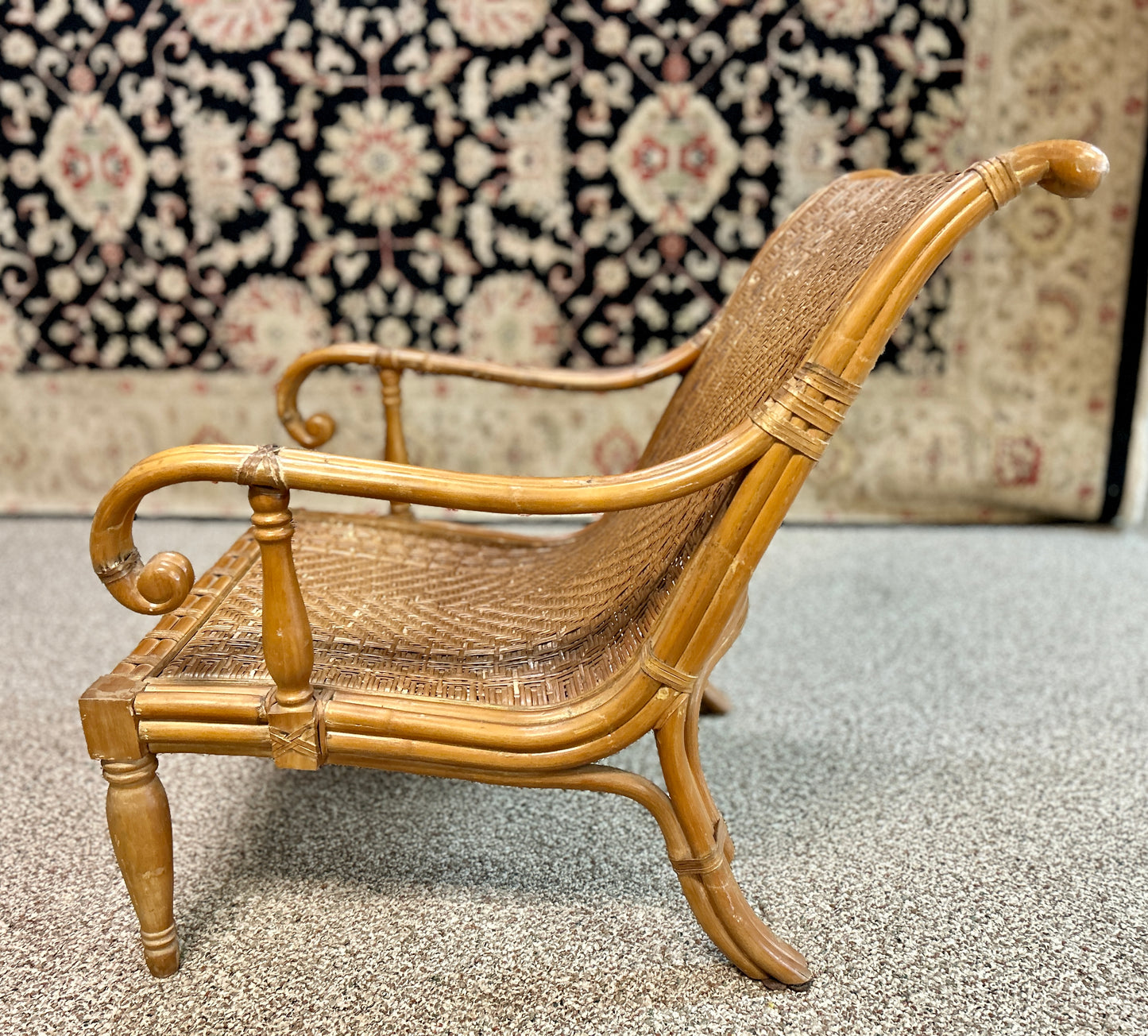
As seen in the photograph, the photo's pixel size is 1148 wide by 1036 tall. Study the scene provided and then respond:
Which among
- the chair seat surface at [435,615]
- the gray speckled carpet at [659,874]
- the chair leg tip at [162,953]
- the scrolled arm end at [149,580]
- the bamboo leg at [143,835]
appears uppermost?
the scrolled arm end at [149,580]

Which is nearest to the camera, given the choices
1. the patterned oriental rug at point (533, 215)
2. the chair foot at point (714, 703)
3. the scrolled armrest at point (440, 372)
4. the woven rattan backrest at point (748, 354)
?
the woven rattan backrest at point (748, 354)

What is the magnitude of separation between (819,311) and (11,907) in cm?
130

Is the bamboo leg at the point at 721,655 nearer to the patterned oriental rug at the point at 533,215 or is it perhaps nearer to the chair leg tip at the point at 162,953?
the chair leg tip at the point at 162,953

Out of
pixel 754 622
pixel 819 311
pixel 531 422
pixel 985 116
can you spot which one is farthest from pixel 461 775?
pixel 985 116

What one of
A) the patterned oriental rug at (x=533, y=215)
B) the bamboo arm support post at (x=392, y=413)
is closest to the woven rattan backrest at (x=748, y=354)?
the bamboo arm support post at (x=392, y=413)

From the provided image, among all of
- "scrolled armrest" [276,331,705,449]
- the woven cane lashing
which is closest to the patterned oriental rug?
"scrolled armrest" [276,331,705,449]

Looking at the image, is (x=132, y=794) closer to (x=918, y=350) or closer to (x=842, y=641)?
(x=842, y=641)

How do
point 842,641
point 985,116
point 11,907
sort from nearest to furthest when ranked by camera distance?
point 11,907, point 842,641, point 985,116

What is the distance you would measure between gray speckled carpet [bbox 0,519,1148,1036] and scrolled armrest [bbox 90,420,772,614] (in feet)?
1.76

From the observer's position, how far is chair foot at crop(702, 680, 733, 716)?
1758mm

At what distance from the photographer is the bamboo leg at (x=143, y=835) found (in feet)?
3.61

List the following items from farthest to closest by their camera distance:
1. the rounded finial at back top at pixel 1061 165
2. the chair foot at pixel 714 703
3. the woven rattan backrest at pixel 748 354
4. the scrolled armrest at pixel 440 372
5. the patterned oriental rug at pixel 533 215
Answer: the patterned oriental rug at pixel 533 215, the chair foot at pixel 714 703, the scrolled armrest at pixel 440 372, the woven rattan backrest at pixel 748 354, the rounded finial at back top at pixel 1061 165

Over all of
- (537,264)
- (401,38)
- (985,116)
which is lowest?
(537,264)

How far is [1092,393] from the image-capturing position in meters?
2.60
